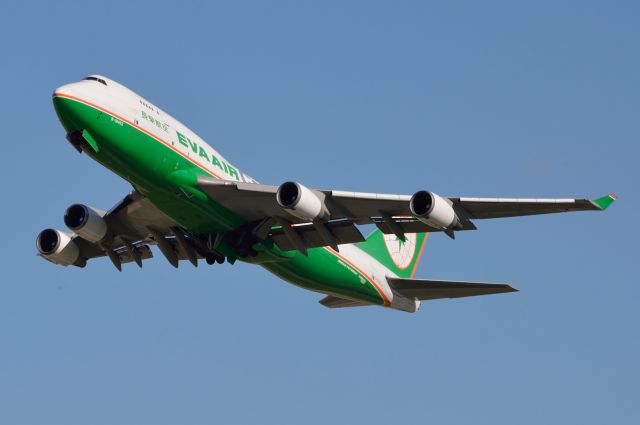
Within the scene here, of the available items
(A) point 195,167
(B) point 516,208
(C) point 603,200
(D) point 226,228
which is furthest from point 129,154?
(C) point 603,200

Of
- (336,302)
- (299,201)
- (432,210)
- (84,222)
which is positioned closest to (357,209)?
(299,201)

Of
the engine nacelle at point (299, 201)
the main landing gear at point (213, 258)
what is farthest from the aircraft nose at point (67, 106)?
the main landing gear at point (213, 258)

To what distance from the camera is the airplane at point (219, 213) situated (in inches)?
1452

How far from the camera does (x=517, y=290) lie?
4131cm

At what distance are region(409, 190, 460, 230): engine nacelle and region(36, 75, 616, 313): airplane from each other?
0.04m

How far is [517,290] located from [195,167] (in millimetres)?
12042

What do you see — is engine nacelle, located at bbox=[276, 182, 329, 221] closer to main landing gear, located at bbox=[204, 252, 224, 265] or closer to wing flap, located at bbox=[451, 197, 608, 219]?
wing flap, located at bbox=[451, 197, 608, 219]

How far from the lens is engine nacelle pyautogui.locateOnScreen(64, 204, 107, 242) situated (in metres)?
42.3

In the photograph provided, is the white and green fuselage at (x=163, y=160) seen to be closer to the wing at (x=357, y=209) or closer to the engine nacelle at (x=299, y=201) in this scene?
the wing at (x=357, y=209)

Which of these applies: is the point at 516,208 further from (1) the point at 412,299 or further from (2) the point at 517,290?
Answer: (1) the point at 412,299

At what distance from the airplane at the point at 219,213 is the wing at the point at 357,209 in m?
0.04

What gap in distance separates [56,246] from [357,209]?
12.5 m

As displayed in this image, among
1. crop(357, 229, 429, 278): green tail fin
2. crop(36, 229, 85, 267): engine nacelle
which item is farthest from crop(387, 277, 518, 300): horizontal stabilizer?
crop(36, 229, 85, 267): engine nacelle

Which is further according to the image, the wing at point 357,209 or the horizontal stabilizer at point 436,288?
the horizontal stabilizer at point 436,288
